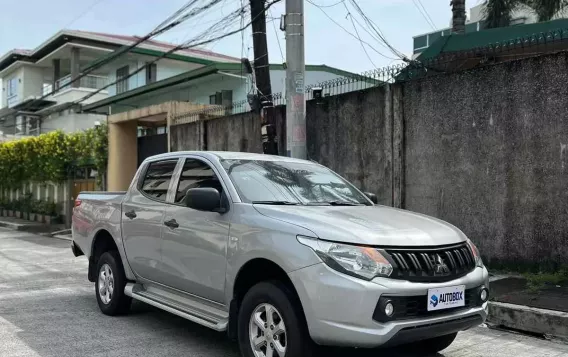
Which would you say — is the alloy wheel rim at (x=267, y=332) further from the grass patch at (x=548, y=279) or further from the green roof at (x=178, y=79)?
the green roof at (x=178, y=79)

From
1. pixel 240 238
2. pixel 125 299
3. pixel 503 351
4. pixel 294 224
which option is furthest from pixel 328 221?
pixel 125 299

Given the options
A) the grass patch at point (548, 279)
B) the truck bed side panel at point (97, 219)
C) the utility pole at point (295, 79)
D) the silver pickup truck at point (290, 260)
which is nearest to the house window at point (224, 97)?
the utility pole at point (295, 79)

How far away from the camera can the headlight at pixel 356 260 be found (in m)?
3.67

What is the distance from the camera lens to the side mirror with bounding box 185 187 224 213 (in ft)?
14.8

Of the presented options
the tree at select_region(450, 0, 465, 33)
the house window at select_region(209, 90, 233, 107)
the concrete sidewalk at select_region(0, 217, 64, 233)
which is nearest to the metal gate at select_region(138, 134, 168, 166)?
the house window at select_region(209, 90, 233, 107)

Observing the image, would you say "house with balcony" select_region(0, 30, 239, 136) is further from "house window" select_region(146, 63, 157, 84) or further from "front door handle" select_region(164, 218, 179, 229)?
"front door handle" select_region(164, 218, 179, 229)

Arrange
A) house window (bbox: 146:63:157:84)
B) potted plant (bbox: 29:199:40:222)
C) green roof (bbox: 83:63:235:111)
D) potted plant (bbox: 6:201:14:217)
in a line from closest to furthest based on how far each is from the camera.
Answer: green roof (bbox: 83:63:235:111) → potted plant (bbox: 29:199:40:222) → house window (bbox: 146:63:157:84) → potted plant (bbox: 6:201:14:217)

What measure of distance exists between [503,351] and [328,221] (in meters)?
2.39

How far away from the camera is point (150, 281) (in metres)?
5.61

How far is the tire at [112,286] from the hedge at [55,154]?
524 inches

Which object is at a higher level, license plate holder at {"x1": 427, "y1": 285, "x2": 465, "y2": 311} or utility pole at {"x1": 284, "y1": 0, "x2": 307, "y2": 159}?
utility pole at {"x1": 284, "y1": 0, "x2": 307, "y2": 159}

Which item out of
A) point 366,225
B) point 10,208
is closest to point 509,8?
point 366,225

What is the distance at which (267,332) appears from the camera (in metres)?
4.04

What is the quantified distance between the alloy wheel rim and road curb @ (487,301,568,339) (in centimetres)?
303
